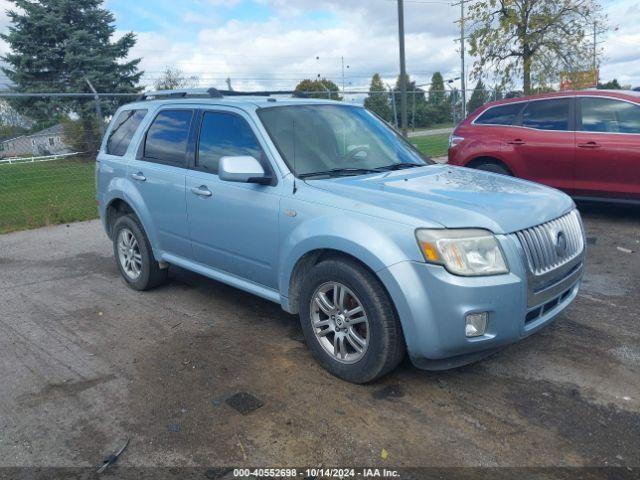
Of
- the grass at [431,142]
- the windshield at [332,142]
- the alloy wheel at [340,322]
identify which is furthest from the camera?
the grass at [431,142]

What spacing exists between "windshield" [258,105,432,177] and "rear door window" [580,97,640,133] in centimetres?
399

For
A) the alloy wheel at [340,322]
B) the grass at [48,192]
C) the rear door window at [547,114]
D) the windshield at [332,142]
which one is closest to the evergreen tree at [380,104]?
the grass at [48,192]

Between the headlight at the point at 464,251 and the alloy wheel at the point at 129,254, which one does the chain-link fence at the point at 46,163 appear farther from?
the headlight at the point at 464,251

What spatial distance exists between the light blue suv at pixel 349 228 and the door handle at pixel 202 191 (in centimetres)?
3

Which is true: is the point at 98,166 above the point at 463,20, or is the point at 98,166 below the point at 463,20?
below

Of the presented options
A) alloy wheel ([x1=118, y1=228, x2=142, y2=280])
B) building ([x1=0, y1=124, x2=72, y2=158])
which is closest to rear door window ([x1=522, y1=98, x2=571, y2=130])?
alloy wheel ([x1=118, y1=228, x2=142, y2=280])

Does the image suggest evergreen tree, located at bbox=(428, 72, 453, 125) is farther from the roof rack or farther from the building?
the roof rack

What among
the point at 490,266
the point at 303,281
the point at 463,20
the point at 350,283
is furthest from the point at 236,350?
the point at 463,20

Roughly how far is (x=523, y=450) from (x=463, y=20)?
14.4 m

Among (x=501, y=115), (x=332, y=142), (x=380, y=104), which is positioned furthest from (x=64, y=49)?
(x=332, y=142)

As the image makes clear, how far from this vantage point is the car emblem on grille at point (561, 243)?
354 cm

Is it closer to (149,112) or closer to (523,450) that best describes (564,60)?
(149,112)

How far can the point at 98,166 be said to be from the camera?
592 centimetres

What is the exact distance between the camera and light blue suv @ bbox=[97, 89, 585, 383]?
314cm
